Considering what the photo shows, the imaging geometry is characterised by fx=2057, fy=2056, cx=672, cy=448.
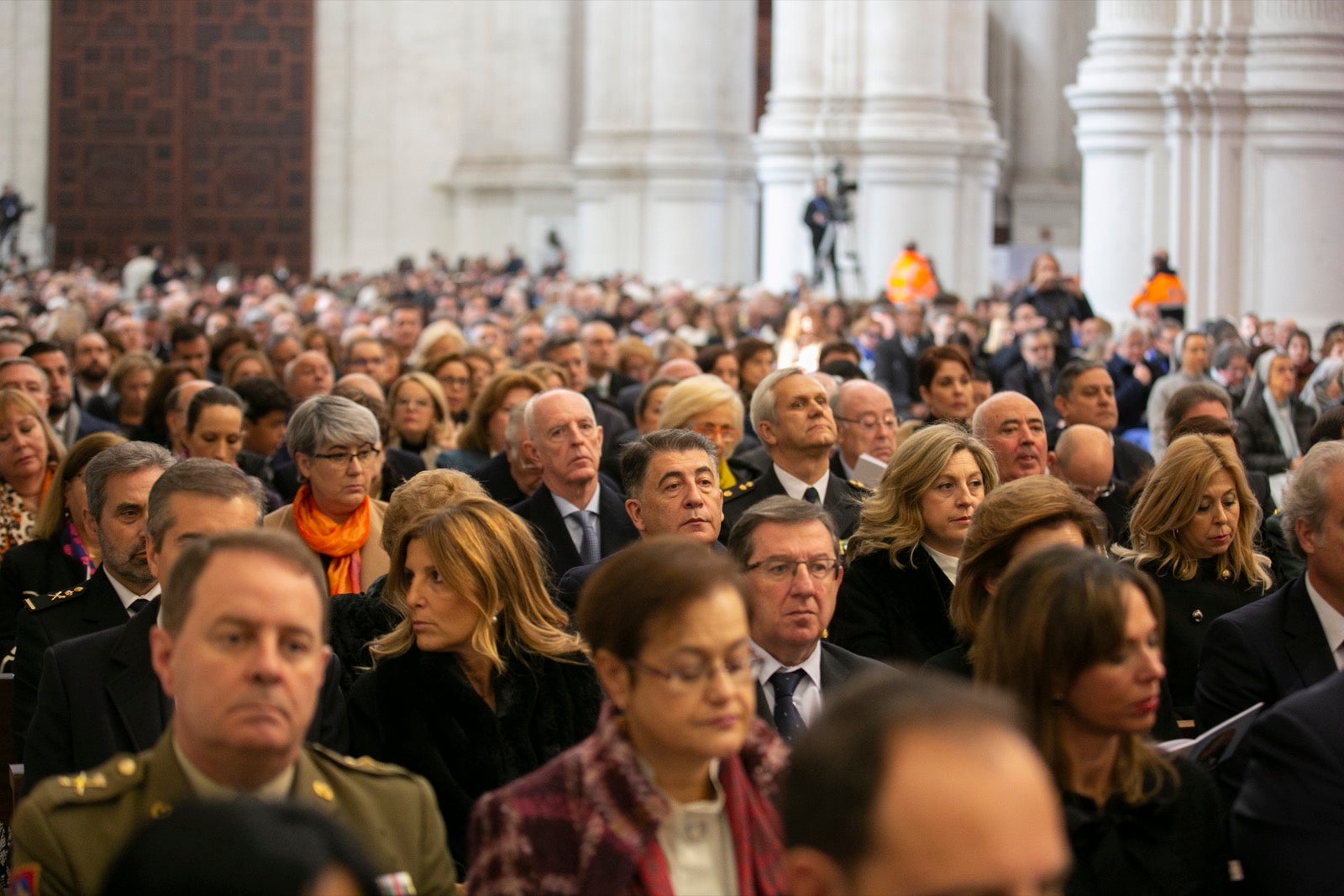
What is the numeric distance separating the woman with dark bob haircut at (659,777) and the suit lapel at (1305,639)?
1.98m

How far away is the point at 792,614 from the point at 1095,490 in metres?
3.67

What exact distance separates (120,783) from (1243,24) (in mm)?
17340

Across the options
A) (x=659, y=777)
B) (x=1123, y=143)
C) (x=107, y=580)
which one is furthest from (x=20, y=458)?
(x=1123, y=143)

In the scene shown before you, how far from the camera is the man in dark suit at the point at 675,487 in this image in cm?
680

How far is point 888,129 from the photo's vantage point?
25.5m

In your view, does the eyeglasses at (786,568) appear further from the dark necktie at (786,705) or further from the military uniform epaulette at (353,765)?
the military uniform epaulette at (353,765)

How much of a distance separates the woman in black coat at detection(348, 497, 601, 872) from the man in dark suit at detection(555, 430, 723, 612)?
1.42 meters

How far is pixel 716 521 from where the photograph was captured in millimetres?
6953

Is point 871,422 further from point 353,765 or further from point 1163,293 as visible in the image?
point 1163,293

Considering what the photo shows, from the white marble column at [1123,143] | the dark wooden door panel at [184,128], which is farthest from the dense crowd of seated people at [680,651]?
the dark wooden door panel at [184,128]

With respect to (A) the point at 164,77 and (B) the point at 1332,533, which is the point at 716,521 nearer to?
(B) the point at 1332,533

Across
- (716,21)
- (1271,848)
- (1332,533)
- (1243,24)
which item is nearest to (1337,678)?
(1271,848)

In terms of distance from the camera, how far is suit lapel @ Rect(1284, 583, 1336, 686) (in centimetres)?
503

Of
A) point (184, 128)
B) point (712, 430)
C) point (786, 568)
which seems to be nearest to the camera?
point (786, 568)
